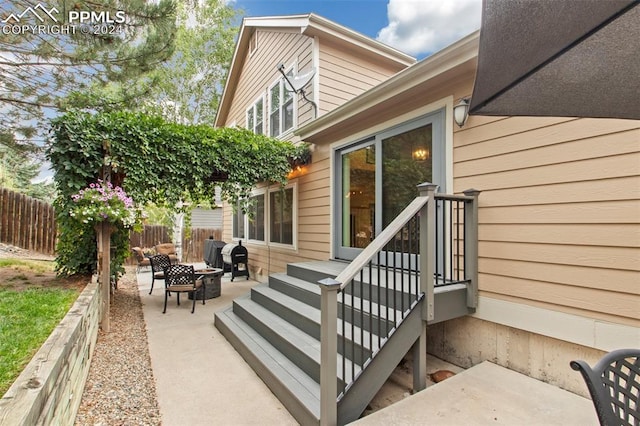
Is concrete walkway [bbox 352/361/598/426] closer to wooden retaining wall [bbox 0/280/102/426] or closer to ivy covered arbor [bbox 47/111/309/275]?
wooden retaining wall [bbox 0/280/102/426]

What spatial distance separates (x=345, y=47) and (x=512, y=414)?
659cm

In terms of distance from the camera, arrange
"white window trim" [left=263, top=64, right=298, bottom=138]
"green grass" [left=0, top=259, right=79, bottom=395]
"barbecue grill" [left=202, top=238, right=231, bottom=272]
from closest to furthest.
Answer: "green grass" [left=0, top=259, right=79, bottom=395] → "white window trim" [left=263, top=64, right=298, bottom=138] → "barbecue grill" [left=202, top=238, right=231, bottom=272]

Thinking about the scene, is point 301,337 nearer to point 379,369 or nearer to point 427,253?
point 379,369

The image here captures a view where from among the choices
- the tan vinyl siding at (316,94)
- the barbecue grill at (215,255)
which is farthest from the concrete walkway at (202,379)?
the barbecue grill at (215,255)

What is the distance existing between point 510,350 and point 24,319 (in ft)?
14.6

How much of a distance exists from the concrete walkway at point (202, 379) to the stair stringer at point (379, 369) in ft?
1.60

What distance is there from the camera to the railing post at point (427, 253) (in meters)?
2.68

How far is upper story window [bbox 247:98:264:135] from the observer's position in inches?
336

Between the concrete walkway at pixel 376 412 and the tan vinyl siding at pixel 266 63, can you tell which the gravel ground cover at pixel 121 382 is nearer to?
the concrete walkway at pixel 376 412

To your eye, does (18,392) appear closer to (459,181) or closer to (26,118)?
(459,181)

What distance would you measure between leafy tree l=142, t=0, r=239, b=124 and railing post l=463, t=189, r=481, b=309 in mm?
14017

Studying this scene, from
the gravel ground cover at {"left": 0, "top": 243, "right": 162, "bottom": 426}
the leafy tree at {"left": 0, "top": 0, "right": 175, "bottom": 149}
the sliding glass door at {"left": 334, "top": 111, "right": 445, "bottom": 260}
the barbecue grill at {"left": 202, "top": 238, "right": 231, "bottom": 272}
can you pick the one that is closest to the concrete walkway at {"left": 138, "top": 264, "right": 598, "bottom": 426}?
the gravel ground cover at {"left": 0, "top": 243, "right": 162, "bottom": 426}

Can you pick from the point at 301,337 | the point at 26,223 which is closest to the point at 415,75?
the point at 301,337

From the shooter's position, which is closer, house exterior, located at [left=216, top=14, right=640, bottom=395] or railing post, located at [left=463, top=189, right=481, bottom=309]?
house exterior, located at [left=216, top=14, right=640, bottom=395]
